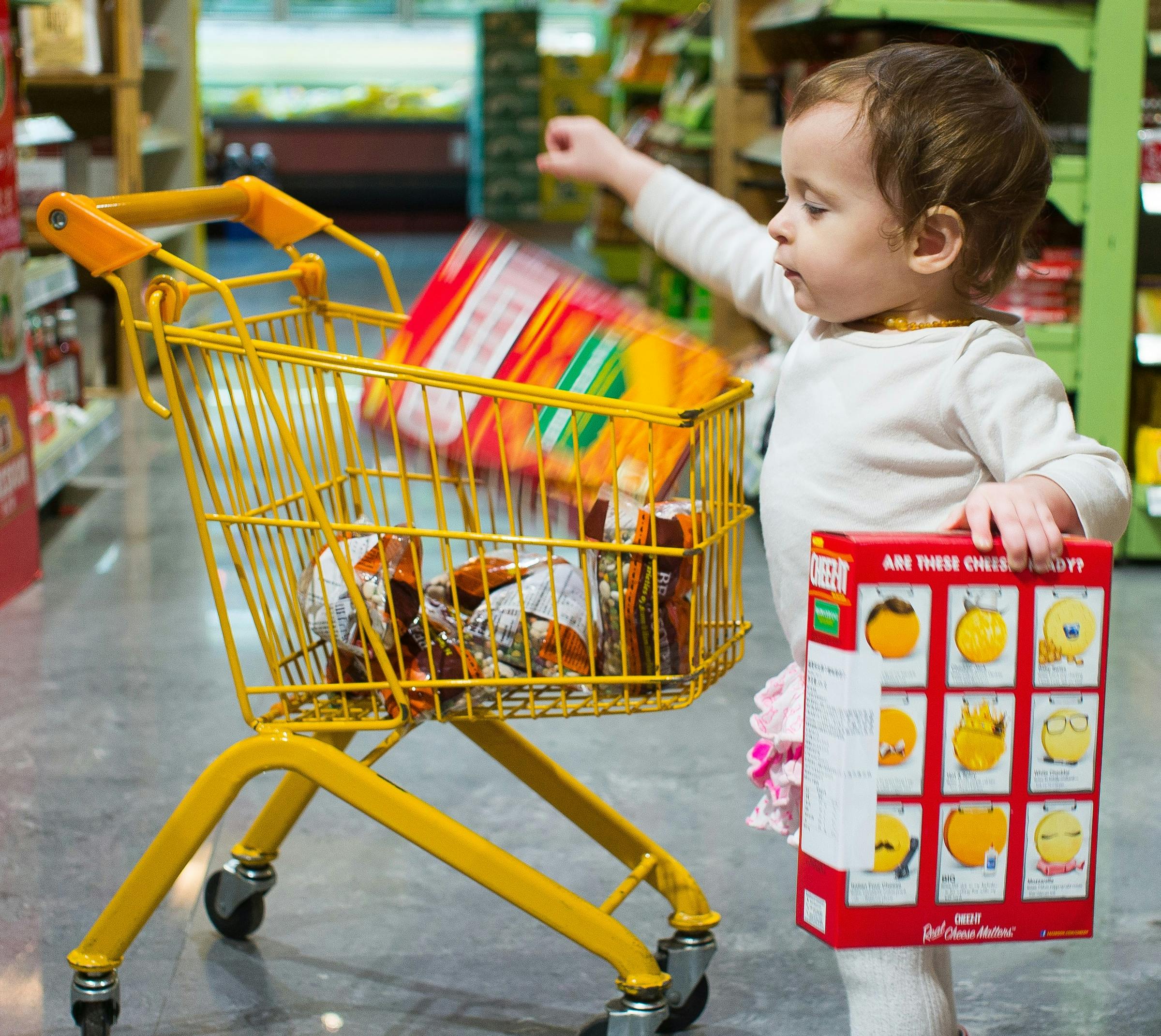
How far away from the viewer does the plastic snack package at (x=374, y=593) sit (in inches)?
55.9

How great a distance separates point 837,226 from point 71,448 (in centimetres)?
324

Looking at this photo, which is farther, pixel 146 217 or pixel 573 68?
pixel 573 68

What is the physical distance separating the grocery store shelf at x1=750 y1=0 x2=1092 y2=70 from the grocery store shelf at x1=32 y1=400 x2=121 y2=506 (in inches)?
89.6

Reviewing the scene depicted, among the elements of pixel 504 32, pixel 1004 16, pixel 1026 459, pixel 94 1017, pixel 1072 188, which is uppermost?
pixel 504 32

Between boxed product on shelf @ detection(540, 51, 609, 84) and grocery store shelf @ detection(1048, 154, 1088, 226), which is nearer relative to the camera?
grocery store shelf @ detection(1048, 154, 1088, 226)

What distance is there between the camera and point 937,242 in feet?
4.11

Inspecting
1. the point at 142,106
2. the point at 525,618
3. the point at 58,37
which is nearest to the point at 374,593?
the point at 525,618

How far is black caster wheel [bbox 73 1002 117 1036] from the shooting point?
152cm

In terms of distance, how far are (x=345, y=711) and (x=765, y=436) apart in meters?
2.03

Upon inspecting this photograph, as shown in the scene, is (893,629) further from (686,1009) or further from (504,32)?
(504,32)

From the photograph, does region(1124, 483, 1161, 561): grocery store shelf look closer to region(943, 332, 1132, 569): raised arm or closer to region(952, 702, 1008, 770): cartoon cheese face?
region(943, 332, 1132, 569): raised arm

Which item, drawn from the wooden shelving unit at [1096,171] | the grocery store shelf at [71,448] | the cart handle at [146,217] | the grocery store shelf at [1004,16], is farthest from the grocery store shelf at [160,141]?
the cart handle at [146,217]

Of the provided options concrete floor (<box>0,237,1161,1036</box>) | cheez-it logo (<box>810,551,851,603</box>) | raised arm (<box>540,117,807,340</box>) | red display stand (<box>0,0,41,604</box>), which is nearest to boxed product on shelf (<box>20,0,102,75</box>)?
red display stand (<box>0,0,41,604</box>)

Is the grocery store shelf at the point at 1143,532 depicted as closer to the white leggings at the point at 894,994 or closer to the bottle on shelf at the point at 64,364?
the white leggings at the point at 894,994
